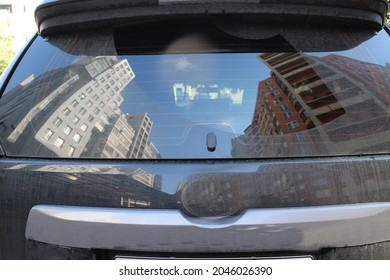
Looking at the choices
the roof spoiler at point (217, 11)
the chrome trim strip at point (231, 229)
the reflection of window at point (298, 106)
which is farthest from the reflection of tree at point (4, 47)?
the reflection of window at point (298, 106)

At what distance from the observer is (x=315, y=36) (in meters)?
1.62

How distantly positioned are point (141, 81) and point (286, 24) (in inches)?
27.6

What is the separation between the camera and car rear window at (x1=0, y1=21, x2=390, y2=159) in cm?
142

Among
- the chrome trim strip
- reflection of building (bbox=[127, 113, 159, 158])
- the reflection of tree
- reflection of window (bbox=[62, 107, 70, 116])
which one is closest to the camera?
the chrome trim strip

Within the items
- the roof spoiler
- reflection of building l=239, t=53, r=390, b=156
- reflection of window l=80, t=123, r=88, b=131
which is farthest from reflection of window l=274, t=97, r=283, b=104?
reflection of window l=80, t=123, r=88, b=131

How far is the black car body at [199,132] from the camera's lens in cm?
130

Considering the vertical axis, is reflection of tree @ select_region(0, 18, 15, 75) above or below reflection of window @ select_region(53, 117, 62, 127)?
above

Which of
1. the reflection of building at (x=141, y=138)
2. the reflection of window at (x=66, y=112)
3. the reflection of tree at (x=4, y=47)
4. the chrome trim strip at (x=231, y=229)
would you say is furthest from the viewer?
the reflection of tree at (x=4, y=47)

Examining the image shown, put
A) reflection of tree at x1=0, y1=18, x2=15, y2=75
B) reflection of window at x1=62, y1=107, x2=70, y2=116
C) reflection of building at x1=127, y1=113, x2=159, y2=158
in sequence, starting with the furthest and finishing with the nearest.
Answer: reflection of tree at x1=0, y1=18, x2=15, y2=75, reflection of window at x1=62, y1=107, x2=70, y2=116, reflection of building at x1=127, y1=113, x2=159, y2=158

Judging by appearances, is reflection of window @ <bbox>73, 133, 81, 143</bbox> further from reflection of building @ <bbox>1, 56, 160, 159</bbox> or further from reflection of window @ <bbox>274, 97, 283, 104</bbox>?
reflection of window @ <bbox>274, 97, 283, 104</bbox>

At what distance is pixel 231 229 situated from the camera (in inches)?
50.3

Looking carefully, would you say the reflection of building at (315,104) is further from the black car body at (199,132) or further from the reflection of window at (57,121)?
the reflection of window at (57,121)

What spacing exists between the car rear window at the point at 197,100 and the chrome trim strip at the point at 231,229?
0.76 feet
